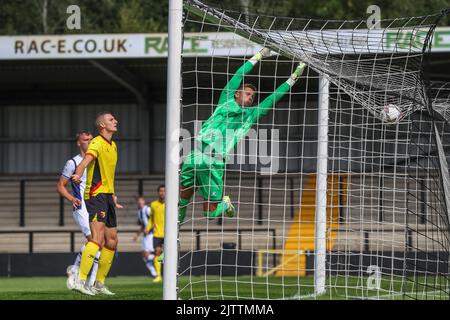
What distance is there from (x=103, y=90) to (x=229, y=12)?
23452 mm

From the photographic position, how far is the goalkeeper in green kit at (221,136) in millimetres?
10602

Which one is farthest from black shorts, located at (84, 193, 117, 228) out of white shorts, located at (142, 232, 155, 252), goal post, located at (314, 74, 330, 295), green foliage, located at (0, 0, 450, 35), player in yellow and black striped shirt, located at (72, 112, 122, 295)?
green foliage, located at (0, 0, 450, 35)

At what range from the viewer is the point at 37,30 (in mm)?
39906

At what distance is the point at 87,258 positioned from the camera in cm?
1088

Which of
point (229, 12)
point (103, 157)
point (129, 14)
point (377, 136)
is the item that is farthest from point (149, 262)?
point (129, 14)

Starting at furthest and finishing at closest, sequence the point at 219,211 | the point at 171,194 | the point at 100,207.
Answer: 1. the point at 219,211
2. the point at 100,207
3. the point at 171,194

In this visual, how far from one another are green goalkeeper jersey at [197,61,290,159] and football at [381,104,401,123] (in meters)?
1.08

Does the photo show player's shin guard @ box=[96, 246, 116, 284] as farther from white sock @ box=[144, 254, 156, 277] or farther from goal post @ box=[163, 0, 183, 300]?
white sock @ box=[144, 254, 156, 277]

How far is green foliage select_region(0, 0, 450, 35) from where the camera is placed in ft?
125

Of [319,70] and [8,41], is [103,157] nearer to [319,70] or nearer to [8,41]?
[319,70]

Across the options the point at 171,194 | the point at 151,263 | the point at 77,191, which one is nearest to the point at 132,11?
the point at 151,263

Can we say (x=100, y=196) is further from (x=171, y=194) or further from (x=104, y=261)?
(x=171, y=194)

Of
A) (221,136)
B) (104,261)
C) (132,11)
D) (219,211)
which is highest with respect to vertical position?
(132,11)

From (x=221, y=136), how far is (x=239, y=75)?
0.82 metres
